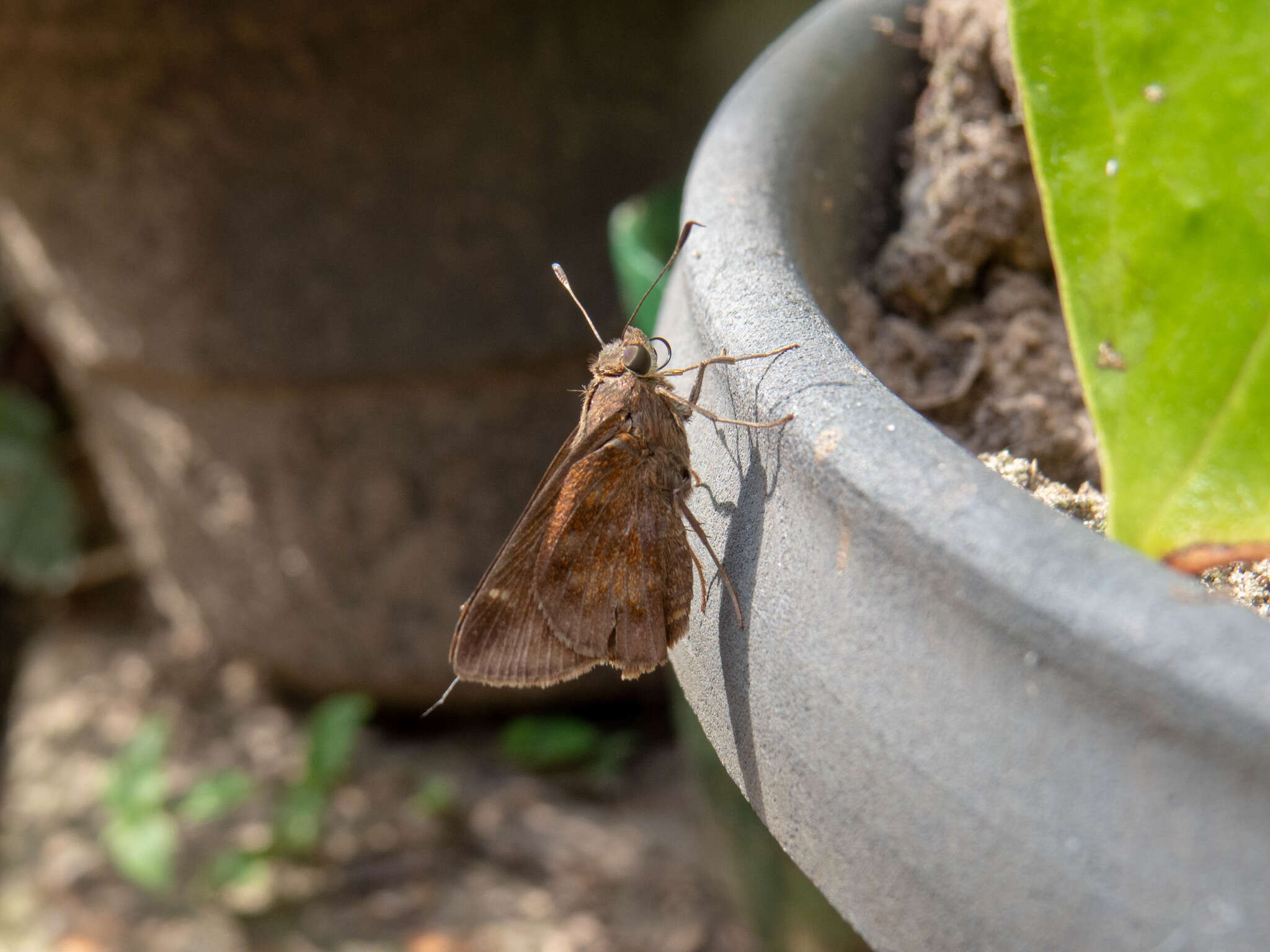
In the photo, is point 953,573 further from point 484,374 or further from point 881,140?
point 484,374

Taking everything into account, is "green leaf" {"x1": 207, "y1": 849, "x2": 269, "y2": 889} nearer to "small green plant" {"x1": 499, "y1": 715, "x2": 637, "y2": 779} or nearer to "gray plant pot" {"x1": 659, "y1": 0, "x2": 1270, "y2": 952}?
"small green plant" {"x1": 499, "y1": 715, "x2": 637, "y2": 779}

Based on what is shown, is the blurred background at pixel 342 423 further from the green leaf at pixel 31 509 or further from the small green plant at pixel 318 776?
the green leaf at pixel 31 509

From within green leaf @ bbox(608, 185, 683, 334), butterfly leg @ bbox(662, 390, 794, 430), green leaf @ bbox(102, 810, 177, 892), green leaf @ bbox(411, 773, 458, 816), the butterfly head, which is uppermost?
butterfly leg @ bbox(662, 390, 794, 430)

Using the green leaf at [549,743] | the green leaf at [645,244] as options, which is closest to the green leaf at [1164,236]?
the green leaf at [645,244]

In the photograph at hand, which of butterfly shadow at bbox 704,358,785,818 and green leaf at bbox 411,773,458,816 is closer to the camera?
butterfly shadow at bbox 704,358,785,818

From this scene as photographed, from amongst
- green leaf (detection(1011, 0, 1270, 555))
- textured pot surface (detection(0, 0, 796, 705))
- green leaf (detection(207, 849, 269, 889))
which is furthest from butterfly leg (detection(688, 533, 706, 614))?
green leaf (detection(207, 849, 269, 889))

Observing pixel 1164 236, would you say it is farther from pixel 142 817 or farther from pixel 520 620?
pixel 142 817
